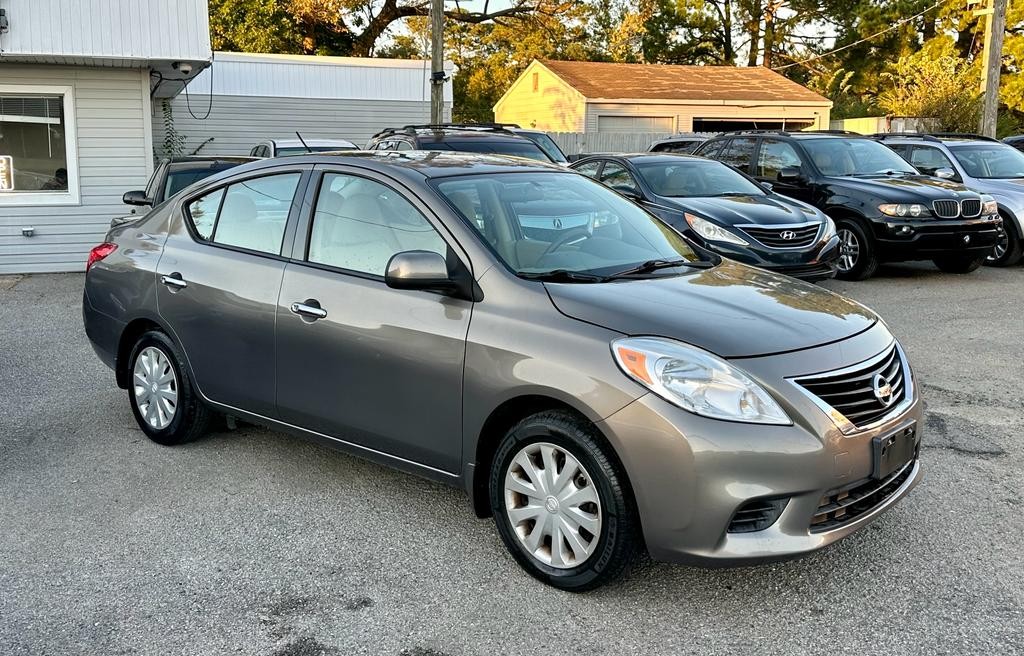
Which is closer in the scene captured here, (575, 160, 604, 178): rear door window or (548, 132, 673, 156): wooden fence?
(575, 160, 604, 178): rear door window

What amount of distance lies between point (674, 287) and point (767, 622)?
1379mm

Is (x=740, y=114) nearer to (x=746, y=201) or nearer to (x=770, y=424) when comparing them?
(x=746, y=201)

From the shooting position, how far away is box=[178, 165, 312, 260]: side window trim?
15.5ft

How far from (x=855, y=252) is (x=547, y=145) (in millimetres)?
4551

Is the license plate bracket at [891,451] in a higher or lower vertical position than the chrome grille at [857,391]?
lower

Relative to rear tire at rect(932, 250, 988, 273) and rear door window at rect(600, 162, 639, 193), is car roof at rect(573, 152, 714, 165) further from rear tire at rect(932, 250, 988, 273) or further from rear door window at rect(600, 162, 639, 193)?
rear tire at rect(932, 250, 988, 273)

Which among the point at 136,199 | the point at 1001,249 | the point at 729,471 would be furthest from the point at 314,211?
the point at 1001,249

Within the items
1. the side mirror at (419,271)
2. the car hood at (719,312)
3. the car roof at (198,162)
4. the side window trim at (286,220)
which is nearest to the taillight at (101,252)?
the side window trim at (286,220)

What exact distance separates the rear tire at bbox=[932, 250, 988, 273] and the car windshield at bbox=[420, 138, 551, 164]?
5121 millimetres

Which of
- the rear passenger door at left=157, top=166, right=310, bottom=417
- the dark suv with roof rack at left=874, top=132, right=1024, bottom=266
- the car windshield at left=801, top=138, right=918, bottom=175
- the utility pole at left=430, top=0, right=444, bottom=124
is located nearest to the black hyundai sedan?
the car windshield at left=801, top=138, right=918, bottom=175

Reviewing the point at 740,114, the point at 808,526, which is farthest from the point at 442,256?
the point at 740,114

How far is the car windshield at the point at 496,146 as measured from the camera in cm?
1152

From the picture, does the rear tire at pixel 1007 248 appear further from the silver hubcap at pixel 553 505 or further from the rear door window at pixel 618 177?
the silver hubcap at pixel 553 505

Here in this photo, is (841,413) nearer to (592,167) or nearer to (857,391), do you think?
(857,391)
